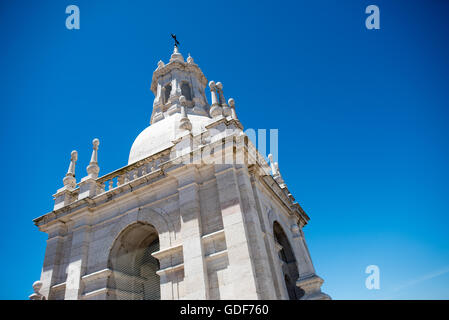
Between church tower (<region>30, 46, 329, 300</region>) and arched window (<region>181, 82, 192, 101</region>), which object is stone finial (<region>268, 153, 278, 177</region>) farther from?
arched window (<region>181, 82, 192, 101</region>)

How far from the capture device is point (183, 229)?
9703mm

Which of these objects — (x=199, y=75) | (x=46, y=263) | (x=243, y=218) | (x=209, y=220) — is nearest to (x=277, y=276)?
(x=243, y=218)

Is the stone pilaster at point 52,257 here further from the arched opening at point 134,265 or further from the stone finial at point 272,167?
the stone finial at point 272,167

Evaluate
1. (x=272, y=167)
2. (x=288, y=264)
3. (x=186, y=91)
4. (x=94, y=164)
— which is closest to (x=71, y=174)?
(x=94, y=164)

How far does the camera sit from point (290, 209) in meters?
14.6

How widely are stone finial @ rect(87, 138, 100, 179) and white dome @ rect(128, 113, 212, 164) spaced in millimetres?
2346

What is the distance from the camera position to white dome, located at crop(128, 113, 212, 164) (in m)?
16.1

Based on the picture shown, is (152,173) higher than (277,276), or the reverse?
(152,173)

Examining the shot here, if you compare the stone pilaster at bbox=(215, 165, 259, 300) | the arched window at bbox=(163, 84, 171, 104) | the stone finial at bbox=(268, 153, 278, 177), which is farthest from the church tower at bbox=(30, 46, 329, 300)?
the arched window at bbox=(163, 84, 171, 104)

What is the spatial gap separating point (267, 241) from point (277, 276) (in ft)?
3.47

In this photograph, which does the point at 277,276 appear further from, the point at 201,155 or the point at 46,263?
the point at 46,263

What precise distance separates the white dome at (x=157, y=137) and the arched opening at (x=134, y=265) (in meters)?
4.95
